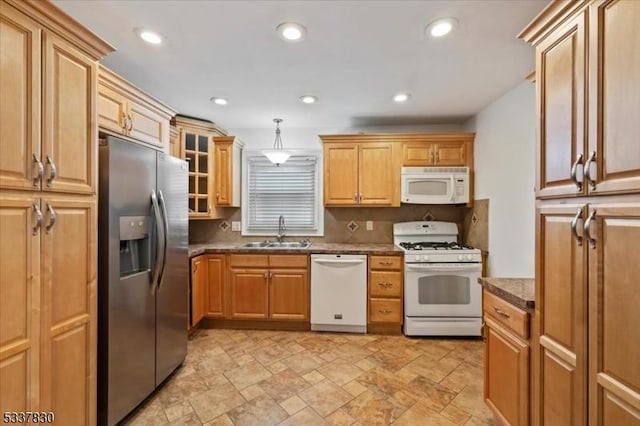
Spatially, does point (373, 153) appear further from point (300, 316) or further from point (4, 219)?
point (4, 219)

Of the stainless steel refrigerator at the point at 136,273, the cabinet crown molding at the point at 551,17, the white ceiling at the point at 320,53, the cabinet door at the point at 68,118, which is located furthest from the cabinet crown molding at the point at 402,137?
the cabinet door at the point at 68,118

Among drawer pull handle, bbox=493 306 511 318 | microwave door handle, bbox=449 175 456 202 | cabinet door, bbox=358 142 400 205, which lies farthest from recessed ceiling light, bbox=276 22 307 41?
microwave door handle, bbox=449 175 456 202

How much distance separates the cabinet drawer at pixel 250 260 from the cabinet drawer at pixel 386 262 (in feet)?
3.90

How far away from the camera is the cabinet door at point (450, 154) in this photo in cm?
338

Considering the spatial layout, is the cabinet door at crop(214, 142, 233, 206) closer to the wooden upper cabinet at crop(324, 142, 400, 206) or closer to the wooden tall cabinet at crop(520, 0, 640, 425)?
the wooden upper cabinet at crop(324, 142, 400, 206)

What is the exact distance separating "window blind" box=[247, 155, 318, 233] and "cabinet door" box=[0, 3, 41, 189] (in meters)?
2.71

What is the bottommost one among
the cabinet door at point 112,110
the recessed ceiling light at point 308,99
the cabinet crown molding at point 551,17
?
the cabinet door at point 112,110

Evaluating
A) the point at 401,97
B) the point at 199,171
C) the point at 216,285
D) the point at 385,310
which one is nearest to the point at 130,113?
the point at 199,171

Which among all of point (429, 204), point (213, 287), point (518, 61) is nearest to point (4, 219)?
point (213, 287)

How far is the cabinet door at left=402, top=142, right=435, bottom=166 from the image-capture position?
133 inches

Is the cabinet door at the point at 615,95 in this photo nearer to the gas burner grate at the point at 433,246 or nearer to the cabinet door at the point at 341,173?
the gas burner grate at the point at 433,246

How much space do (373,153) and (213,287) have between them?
246 centimetres

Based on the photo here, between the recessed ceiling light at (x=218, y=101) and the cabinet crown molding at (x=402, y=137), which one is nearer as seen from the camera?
the recessed ceiling light at (x=218, y=101)

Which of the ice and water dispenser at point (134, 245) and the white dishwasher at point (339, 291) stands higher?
the ice and water dispenser at point (134, 245)
